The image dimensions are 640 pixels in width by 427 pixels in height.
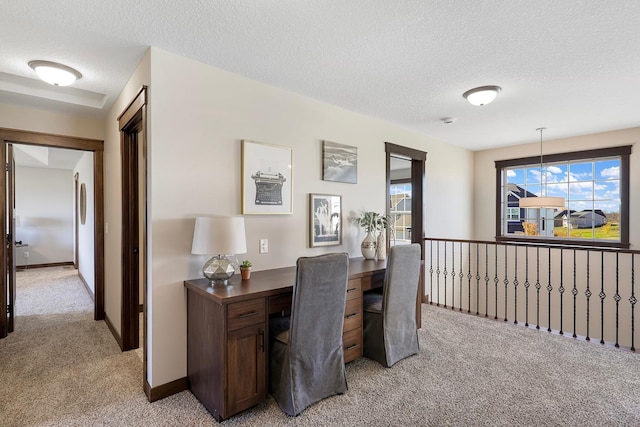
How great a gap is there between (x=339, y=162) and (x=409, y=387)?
2.21 m

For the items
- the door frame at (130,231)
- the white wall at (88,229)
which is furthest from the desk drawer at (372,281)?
the white wall at (88,229)

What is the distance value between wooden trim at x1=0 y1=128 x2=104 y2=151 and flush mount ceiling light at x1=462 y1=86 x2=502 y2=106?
4.05 m

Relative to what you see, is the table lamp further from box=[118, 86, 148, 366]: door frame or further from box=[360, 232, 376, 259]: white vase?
box=[360, 232, 376, 259]: white vase

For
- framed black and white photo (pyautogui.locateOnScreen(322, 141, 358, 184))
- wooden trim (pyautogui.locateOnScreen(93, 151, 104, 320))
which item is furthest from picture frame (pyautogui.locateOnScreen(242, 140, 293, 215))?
wooden trim (pyautogui.locateOnScreen(93, 151, 104, 320))

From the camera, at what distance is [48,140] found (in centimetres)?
339

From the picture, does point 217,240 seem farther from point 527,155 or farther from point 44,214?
point 44,214

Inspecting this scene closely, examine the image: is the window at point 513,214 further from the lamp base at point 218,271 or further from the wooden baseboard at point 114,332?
the wooden baseboard at point 114,332

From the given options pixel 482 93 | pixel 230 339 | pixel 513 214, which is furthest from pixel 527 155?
pixel 230 339

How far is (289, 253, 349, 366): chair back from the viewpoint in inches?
80.2

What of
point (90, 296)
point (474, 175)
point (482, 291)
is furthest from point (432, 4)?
point (90, 296)

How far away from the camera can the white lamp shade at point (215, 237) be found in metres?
2.17

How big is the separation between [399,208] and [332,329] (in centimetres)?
497

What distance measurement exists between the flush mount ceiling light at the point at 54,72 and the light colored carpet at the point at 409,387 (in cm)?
236

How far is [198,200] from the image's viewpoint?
2451 mm
